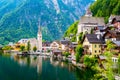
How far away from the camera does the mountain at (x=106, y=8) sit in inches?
4041

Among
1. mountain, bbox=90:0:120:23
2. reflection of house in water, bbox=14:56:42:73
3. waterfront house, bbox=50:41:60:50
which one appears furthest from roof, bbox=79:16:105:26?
waterfront house, bbox=50:41:60:50

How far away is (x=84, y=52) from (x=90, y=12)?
5421cm

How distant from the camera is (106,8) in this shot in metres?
113

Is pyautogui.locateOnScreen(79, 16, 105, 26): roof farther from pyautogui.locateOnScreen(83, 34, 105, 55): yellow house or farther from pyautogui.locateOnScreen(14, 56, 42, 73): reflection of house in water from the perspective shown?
pyautogui.locateOnScreen(83, 34, 105, 55): yellow house

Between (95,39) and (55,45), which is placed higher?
(55,45)

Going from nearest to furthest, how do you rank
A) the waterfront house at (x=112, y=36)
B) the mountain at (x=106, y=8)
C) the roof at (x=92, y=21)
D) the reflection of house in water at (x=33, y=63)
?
the waterfront house at (x=112, y=36) < the reflection of house in water at (x=33, y=63) < the roof at (x=92, y=21) < the mountain at (x=106, y=8)

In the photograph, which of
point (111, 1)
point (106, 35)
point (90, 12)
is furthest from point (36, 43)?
point (106, 35)

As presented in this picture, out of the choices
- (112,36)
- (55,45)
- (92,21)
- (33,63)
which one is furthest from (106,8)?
(112,36)

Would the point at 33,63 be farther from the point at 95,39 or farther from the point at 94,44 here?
the point at 95,39

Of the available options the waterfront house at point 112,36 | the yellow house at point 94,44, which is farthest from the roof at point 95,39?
the waterfront house at point 112,36

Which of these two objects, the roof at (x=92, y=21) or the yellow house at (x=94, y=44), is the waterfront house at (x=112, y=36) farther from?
the roof at (x=92, y=21)

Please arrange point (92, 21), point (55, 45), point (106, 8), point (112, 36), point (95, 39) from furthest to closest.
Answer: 1. point (55, 45)
2. point (106, 8)
3. point (92, 21)
4. point (95, 39)
5. point (112, 36)

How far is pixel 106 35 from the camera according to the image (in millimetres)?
63500

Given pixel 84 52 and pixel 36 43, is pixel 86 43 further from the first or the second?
pixel 36 43
